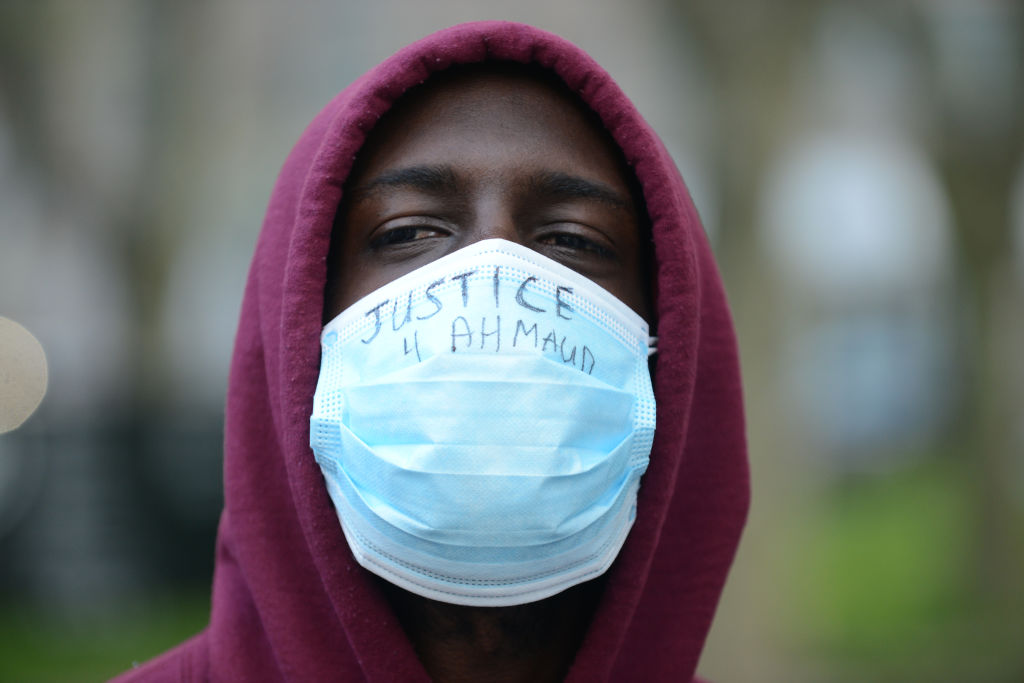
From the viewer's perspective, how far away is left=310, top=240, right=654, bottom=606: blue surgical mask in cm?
133

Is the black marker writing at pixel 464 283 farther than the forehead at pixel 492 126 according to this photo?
No

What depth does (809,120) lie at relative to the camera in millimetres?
4961

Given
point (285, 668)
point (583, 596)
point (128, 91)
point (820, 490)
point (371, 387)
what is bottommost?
point (285, 668)

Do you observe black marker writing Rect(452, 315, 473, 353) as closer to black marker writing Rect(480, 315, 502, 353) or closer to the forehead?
black marker writing Rect(480, 315, 502, 353)

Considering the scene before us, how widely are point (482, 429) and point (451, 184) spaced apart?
468 mm

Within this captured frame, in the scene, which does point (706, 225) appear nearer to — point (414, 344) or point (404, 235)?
point (404, 235)

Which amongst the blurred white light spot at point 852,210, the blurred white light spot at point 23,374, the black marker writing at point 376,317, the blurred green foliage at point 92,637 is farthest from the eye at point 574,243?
the blurred white light spot at point 23,374

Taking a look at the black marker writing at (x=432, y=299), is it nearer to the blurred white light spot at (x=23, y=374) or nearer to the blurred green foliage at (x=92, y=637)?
the blurred green foliage at (x=92, y=637)

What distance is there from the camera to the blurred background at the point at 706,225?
466 centimetres

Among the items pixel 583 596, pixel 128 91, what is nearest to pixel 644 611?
pixel 583 596

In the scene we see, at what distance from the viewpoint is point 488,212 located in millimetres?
1529

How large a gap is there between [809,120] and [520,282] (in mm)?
4042

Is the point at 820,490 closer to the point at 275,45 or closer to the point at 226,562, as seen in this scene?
the point at 226,562

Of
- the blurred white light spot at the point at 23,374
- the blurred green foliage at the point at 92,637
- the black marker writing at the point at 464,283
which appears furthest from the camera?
the blurred white light spot at the point at 23,374
